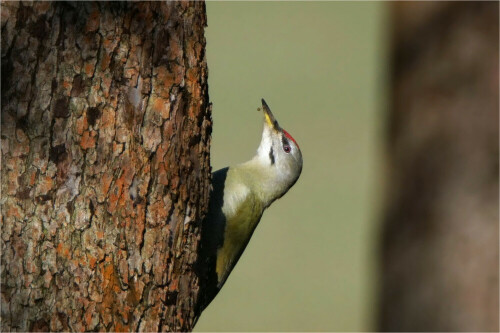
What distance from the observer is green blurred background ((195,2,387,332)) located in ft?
44.3

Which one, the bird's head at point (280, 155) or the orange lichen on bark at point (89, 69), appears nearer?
the orange lichen on bark at point (89, 69)

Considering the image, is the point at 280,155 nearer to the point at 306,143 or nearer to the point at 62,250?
the point at 62,250

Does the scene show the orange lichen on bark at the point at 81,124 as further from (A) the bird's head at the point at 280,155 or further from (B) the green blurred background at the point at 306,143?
(B) the green blurred background at the point at 306,143

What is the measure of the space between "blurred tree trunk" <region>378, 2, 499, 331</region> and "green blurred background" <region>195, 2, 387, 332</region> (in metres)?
4.90

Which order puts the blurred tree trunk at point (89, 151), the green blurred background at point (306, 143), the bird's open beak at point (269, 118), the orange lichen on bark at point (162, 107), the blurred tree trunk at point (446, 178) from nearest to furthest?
the blurred tree trunk at point (89, 151)
the orange lichen on bark at point (162, 107)
the blurred tree trunk at point (446, 178)
the bird's open beak at point (269, 118)
the green blurred background at point (306, 143)

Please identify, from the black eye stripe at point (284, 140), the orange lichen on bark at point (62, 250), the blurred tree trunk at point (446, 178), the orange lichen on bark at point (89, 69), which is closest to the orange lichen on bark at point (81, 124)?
the orange lichen on bark at point (89, 69)

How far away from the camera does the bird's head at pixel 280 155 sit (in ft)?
17.9


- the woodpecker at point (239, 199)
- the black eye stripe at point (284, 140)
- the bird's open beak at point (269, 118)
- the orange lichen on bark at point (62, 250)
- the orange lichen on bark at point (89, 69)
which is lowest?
the orange lichen on bark at point (62, 250)

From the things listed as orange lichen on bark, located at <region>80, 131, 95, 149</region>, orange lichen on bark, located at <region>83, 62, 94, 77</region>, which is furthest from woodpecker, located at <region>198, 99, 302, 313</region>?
orange lichen on bark, located at <region>83, 62, 94, 77</region>

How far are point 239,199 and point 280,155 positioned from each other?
704 millimetres

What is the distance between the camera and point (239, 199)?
4.90 meters

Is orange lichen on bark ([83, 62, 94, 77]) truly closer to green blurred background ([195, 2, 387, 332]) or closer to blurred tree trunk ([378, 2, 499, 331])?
blurred tree trunk ([378, 2, 499, 331])

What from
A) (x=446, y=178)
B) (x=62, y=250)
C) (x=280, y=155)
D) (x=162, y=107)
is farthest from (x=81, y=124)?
(x=280, y=155)

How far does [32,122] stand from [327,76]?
1793 cm
